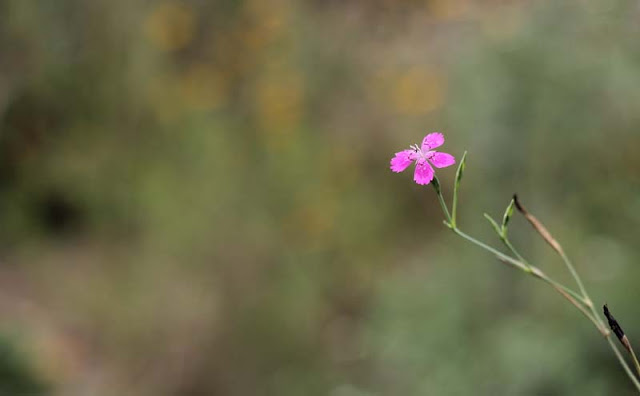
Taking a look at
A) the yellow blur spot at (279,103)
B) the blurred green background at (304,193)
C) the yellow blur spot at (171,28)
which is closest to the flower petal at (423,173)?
the blurred green background at (304,193)

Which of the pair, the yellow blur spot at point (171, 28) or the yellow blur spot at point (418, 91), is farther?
the yellow blur spot at point (171, 28)

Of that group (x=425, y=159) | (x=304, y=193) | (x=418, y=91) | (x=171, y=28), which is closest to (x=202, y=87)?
(x=171, y=28)

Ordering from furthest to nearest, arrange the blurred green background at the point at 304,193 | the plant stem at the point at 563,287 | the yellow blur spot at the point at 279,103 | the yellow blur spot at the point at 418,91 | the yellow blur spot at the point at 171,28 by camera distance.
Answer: the yellow blur spot at the point at 171,28 → the yellow blur spot at the point at 418,91 → the yellow blur spot at the point at 279,103 → the blurred green background at the point at 304,193 → the plant stem at the point at 563,287

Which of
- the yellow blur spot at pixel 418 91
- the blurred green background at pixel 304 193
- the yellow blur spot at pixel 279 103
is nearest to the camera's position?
the blurred green background at pixel 304 193

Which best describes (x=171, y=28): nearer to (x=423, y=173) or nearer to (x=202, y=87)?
(x=202, y=87)

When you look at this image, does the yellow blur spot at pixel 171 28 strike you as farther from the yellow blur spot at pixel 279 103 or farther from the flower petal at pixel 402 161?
the flower petal at pixel 402 161

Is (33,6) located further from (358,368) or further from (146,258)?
(358,368)

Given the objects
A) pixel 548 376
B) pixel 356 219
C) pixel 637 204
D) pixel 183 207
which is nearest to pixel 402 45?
pixel 356 219
